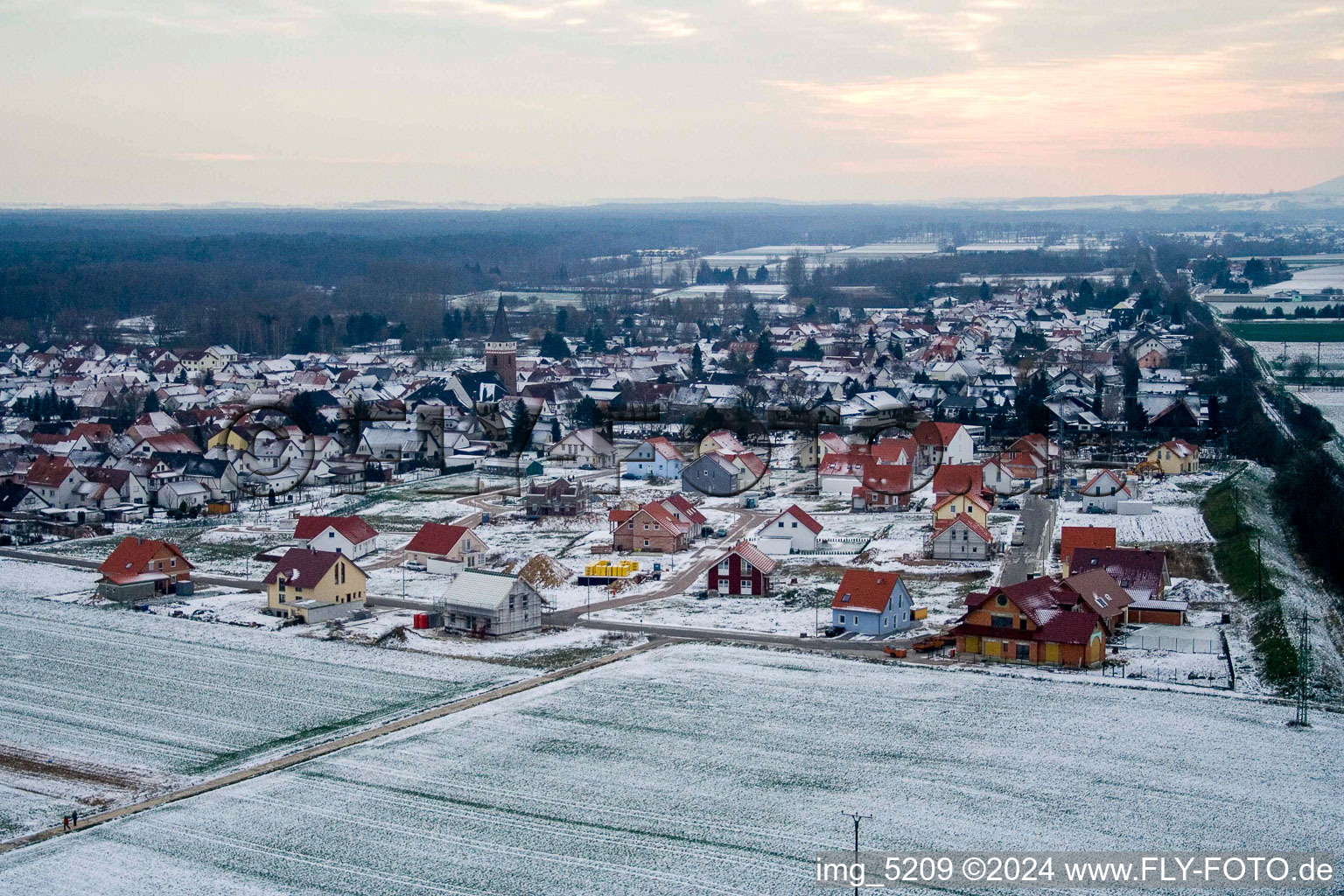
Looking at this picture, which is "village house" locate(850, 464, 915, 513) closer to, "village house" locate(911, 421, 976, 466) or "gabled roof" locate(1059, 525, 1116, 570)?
"village house" locate(911, 421, 976, 466)

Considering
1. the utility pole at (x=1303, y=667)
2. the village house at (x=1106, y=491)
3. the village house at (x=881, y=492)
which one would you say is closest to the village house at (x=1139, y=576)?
the utility pole at (x=1303, y=667)

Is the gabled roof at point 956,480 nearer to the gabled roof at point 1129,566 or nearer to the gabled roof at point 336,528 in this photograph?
the gabled roof at point 1129,566

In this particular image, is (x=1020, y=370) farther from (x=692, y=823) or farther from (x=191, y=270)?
(x=191, y=270)

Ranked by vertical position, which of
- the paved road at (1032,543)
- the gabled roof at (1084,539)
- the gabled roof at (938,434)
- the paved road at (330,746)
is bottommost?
the paved road at (1032,543)

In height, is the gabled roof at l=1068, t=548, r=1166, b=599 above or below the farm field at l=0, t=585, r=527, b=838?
Answer: above

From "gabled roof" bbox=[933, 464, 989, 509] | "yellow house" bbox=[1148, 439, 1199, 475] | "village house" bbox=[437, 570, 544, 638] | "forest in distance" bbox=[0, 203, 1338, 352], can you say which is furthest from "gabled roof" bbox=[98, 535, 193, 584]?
"forest in distance" bbox=[0, 203, 1338, 352]
